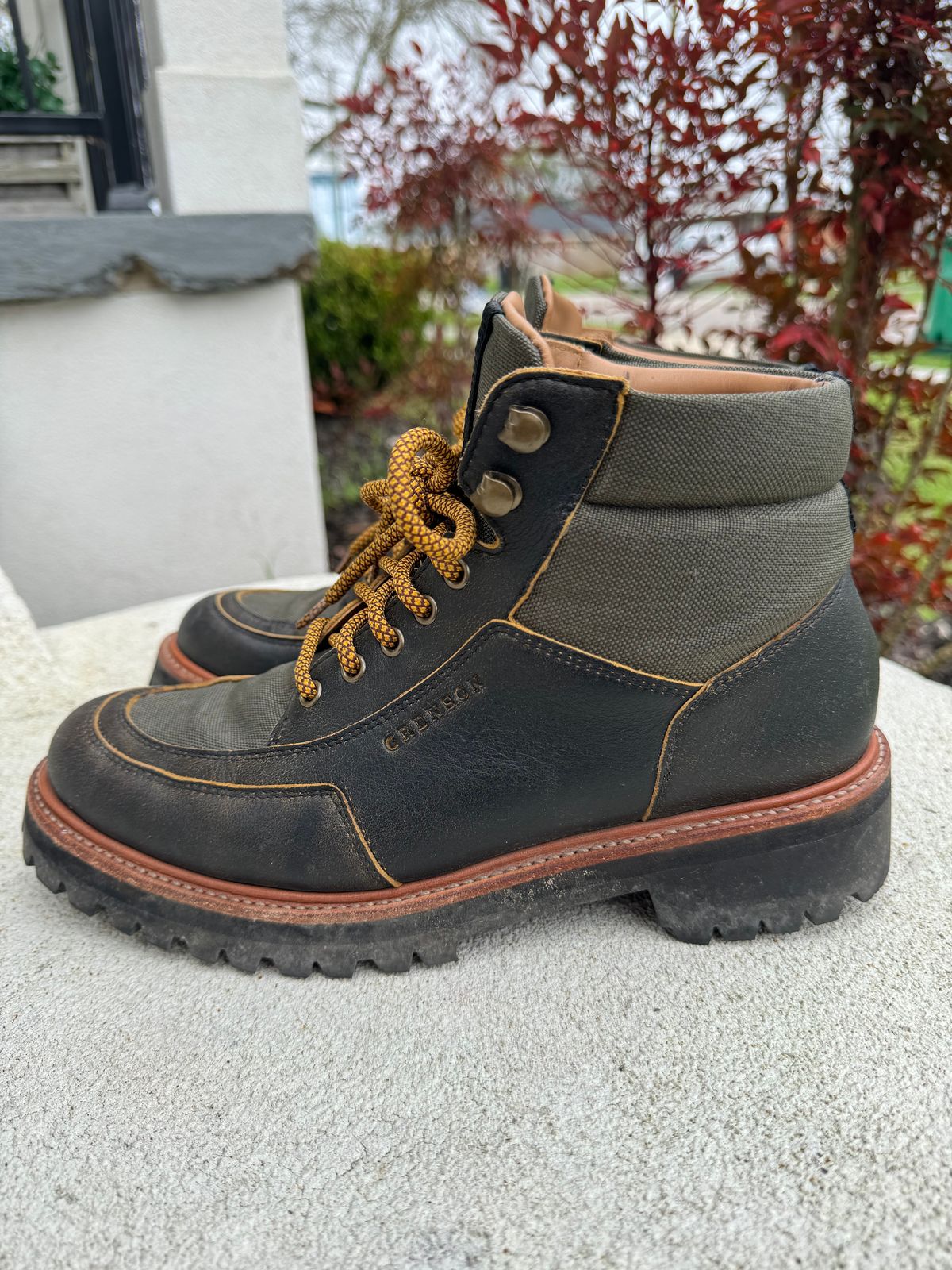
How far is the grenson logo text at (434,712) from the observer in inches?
37.4

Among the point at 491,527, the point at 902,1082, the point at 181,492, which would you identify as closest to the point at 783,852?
the point at 902,1082

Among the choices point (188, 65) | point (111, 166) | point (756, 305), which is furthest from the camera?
point (111, 166)

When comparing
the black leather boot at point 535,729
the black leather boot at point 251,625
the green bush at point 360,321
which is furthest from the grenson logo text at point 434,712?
the green bush at point 360,321

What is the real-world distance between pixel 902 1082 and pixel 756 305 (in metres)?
1.80

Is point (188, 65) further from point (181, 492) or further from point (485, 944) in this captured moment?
point (485, 944)

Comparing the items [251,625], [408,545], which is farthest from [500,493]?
[251,625]

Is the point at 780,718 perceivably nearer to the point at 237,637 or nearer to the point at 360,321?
the point at 237,637

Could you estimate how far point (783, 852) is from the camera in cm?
101

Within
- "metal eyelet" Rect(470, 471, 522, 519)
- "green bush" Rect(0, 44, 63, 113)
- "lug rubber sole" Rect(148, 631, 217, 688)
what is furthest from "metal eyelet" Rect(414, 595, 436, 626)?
"green bush" Rect(0, 44, 63, 113)

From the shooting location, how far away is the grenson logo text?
95 centimetres

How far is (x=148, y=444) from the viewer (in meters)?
2.46

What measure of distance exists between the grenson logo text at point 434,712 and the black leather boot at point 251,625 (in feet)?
0.94

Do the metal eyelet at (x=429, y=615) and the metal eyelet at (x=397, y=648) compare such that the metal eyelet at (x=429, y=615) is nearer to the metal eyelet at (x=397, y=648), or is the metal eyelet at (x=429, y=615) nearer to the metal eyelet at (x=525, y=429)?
the metal eyelet at (x=397, y=648)

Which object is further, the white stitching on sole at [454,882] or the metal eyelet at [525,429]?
the white stitching on sole at [454,882]
